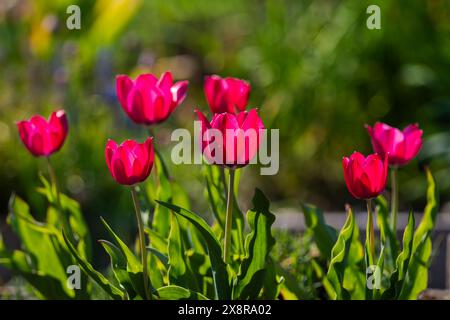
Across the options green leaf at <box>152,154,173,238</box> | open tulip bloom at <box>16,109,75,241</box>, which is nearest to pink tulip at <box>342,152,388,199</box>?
green leaf at <box>152,154,173,238</box>

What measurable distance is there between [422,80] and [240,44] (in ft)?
4.67

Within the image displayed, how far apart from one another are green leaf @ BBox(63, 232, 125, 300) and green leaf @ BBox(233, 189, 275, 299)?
0.17 metres

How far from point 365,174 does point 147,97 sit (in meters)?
0.37

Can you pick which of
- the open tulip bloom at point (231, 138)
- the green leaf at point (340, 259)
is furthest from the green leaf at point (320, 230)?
the open tulip bloom at point (231, 138)

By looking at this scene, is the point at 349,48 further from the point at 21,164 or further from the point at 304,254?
the point at 304,254

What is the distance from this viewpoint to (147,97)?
4.29 ft

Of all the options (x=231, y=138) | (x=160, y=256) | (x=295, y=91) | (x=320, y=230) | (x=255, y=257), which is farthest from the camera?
(x=295, y=91)

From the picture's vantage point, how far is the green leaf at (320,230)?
1.45 m

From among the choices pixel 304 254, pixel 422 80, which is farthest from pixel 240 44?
pixel 304 254

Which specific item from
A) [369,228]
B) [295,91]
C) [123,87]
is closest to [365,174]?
[369,228]

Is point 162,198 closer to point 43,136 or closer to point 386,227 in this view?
point 43,136

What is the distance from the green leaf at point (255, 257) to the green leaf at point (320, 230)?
22 centimetres

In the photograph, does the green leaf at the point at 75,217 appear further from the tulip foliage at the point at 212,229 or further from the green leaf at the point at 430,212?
the green leaf at the point at 430,212

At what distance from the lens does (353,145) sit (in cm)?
325
